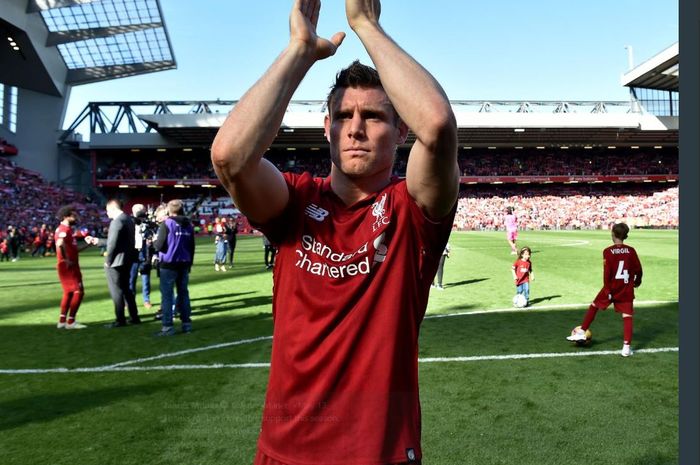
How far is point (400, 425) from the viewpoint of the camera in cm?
181

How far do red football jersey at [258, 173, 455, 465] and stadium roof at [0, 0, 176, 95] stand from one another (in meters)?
52.2

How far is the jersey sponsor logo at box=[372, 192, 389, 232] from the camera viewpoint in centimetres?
185

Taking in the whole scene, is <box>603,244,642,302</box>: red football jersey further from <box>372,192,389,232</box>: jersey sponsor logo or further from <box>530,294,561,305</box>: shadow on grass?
<box>372,192,389,232</box>: jersey sponsor logo

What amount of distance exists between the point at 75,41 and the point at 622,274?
59.8 meters

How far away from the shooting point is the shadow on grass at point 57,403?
5.30 m

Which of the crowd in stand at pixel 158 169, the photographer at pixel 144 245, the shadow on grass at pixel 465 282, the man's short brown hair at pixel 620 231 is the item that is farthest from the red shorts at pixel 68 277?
the crowd in stand at pixel 158 169

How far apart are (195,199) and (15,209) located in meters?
21.5

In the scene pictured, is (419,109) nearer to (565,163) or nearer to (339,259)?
(339,259)

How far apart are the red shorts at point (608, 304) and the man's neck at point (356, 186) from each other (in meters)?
6.55

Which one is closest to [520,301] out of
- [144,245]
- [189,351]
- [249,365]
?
[249,365]

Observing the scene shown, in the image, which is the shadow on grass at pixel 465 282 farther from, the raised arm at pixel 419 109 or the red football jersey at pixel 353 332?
the raised arm at pixel 419 109

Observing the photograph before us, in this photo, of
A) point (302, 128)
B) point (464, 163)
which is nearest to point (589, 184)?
point (464, 163)

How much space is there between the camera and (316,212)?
A: 194 centimetres

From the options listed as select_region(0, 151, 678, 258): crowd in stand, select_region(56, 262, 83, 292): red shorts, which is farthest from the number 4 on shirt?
select_region(0, 151, 678, 258): crowd in stand
